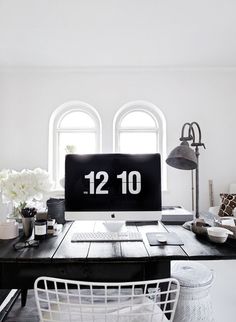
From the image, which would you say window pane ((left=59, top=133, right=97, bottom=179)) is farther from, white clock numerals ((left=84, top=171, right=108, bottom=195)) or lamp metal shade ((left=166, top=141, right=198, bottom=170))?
white clock numerals ((left=84, top=171, right=108, bottom=195))

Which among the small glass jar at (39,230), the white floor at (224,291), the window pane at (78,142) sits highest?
the window pane at (78,142)

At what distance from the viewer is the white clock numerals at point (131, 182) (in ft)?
5.03

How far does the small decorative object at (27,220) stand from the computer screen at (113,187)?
0.22 meters

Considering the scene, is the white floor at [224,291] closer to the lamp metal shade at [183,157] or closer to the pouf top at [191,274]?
the pouf top at [191,274]

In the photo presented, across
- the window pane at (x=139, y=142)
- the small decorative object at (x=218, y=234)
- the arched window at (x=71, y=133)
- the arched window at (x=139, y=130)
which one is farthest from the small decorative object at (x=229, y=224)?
the arched window at (x=71, y=133)

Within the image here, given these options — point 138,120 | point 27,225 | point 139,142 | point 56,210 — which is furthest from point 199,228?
point 138,120

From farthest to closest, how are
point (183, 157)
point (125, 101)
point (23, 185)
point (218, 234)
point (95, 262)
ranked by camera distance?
point (125, 101) → point (183, 157) → point (23, 185) → point (218, 234) → point (95, 262)

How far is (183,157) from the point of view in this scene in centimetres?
167

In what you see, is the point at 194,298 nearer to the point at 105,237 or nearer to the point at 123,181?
the point at 105,237

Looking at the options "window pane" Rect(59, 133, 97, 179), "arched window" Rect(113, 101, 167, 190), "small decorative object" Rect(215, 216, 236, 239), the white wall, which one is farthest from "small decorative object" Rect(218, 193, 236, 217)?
"window pane" Rect(59, 133, 97, 179)

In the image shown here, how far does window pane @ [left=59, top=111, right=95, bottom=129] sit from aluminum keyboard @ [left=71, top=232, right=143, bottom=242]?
285 cm

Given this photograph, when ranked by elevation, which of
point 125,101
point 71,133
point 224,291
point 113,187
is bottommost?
point 224,291

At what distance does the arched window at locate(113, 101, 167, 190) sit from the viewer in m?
4.05

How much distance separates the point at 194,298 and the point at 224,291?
11.7 inches
